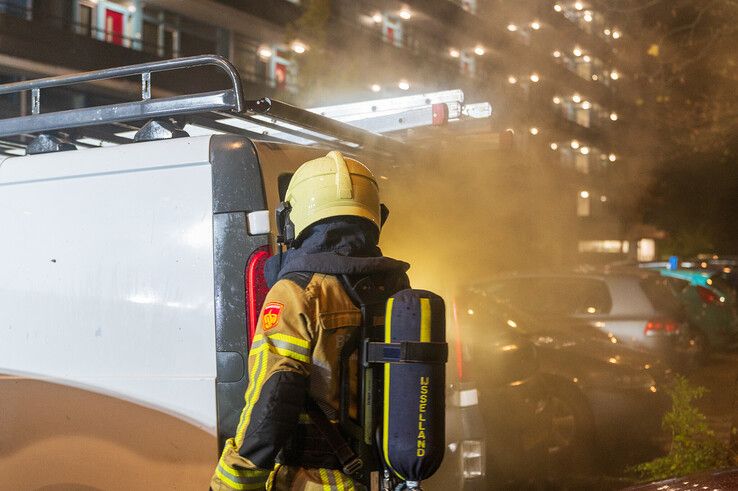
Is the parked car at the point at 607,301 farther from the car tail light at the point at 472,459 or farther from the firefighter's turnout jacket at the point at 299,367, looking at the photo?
the firefighter's turnout jacket at the point at 299,367

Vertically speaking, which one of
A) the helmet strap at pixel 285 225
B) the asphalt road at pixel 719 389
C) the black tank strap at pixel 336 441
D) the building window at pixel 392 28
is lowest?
the asphalt road at pixel 719 389

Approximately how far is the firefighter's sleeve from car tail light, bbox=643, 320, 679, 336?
22.3 ft

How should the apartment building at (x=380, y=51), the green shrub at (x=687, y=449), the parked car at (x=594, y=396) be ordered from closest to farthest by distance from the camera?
the green shrub at (x=687, y=449) < the parked car at (x=594, y=396) < the apartment building at (x=380, y=51)

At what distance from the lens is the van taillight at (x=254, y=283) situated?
2619 millimetres

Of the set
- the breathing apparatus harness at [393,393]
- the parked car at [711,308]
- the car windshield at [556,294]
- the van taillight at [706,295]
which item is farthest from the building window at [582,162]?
the breathing apparatus harness at [393,393]

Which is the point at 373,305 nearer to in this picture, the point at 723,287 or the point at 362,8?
the point at 723,287

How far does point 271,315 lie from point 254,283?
0.50 m

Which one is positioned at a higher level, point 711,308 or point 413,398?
point 711,308

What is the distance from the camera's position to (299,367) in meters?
2.10

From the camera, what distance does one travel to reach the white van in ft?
8.68

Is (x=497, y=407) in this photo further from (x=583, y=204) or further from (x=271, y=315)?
(x=583, y=204)

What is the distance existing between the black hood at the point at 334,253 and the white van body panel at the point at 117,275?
1.49 feet

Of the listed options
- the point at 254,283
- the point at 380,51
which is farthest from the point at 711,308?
the point at 380,51

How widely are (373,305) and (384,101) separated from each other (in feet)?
6.81
